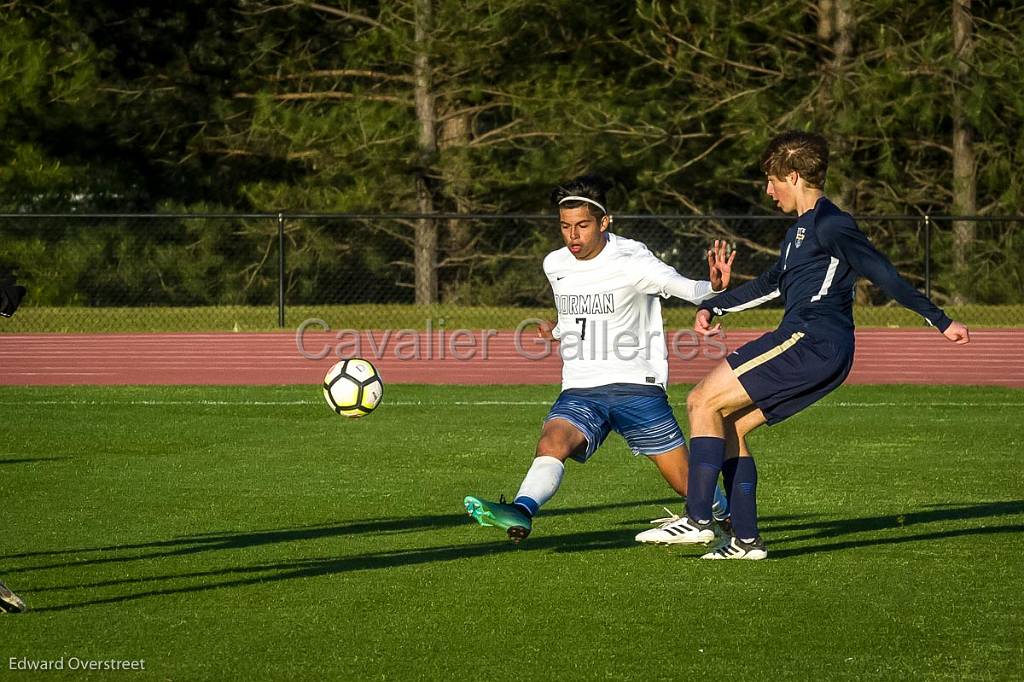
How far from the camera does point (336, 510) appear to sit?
859 cm

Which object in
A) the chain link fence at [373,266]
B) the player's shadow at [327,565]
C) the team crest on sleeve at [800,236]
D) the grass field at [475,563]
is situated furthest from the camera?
the chain link fence at [373,266]

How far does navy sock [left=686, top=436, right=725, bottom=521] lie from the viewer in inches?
268

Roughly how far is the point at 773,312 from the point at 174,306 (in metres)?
11.3

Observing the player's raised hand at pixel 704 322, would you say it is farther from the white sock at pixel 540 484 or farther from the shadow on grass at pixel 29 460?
the shadow on grass at pixel 29 460

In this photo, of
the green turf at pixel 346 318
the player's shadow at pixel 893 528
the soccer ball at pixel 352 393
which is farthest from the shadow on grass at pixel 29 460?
the green turf at pixel 346 318

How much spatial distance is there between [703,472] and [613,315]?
902mm

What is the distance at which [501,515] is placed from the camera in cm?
649

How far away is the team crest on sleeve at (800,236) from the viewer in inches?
264

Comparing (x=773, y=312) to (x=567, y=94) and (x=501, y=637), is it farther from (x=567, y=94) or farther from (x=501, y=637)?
(x=501, y=637)

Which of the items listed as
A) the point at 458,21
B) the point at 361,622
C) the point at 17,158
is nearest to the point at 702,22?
the point at 458,21

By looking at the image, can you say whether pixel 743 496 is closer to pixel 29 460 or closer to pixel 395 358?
pixel 29 460

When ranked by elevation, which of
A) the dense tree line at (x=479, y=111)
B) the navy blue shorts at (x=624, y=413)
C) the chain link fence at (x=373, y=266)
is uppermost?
the dense tree line at (x=479, y=111)

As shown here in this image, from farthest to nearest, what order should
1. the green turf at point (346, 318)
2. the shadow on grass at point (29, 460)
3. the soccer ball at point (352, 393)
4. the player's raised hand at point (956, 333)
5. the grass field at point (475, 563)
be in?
the green turf at point (346, 318) → the shadow on grass at point (29, 460) → the soccer ball at point (352, 393) → the player's raised hand at point (956, 333) → the grass field at point (475, 563)

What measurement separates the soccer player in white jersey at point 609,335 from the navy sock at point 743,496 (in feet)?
0.97
